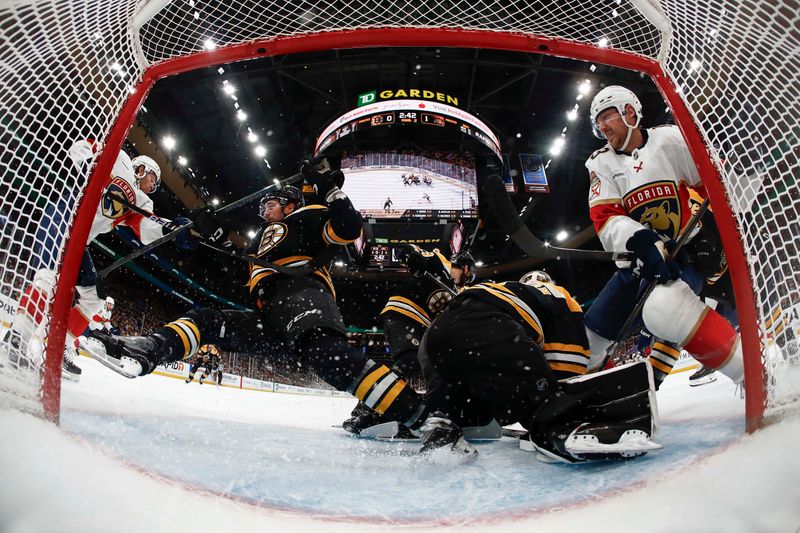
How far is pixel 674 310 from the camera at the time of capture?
128 centimetres

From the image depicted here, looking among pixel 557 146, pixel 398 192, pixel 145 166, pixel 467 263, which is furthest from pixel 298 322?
pixel 557 146

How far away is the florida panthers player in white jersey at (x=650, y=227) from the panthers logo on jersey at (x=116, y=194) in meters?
2.40

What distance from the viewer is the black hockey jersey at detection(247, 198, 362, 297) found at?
1938 millimetres

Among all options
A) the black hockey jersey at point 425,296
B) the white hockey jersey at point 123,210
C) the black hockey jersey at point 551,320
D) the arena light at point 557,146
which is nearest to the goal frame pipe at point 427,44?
the black hockey jersey at point 551,320

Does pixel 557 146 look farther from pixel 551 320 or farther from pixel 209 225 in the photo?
pixel 551 320

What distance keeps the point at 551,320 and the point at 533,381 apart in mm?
352

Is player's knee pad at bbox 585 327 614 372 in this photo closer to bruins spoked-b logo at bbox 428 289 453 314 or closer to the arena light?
bruins spoked-b logo at bbox 428 289 453 314

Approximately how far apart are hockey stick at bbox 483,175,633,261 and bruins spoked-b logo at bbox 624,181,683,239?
20 cm

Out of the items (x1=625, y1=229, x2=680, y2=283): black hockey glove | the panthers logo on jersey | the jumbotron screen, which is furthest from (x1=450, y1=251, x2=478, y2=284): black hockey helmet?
the jumbotron screen

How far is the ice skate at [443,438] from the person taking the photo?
4.10 ft

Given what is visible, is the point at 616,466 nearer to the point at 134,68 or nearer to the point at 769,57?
the point at 769,57

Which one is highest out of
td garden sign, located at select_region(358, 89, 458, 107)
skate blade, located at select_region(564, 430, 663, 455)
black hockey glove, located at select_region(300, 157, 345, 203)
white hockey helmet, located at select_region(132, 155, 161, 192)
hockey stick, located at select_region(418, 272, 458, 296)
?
td garden sign, located at select_region(358, 89, 458, 107)

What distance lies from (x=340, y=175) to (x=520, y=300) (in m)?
1.08

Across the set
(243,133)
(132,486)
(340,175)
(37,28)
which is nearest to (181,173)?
(243,133)
